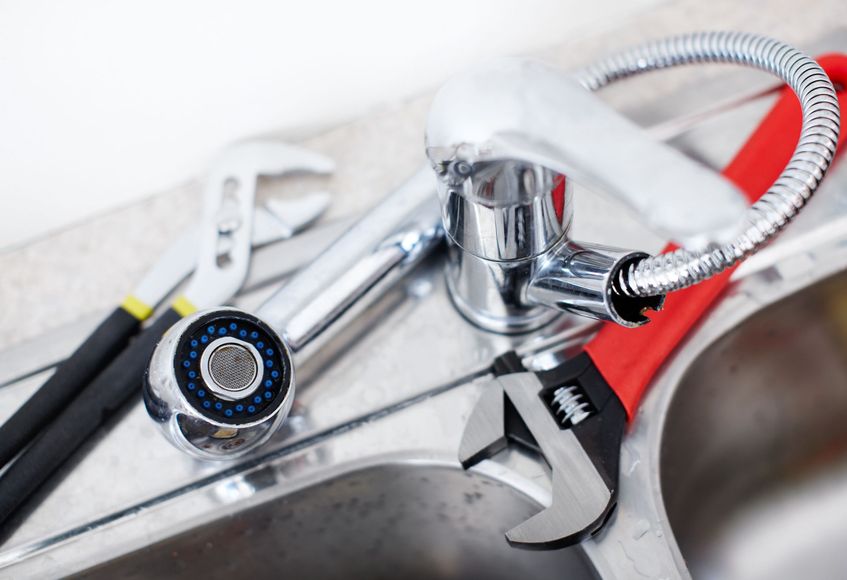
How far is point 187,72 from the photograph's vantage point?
55cm

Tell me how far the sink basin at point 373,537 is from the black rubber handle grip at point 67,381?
94 mm

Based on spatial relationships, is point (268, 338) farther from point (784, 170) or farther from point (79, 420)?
point (784, 170)

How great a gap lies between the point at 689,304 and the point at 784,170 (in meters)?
0.15

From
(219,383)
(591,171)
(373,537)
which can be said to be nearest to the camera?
(591,171)

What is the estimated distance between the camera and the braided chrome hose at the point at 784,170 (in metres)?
0.37

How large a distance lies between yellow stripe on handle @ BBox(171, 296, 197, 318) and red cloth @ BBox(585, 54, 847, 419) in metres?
0.26

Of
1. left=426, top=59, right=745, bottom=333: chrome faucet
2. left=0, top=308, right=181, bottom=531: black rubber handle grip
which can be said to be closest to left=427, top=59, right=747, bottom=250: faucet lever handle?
left=426, top=59, right=745, bottom=333: chrome faucet

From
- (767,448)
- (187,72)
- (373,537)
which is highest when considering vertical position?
(187,72)

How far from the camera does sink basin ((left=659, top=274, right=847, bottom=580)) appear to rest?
1.80 feet

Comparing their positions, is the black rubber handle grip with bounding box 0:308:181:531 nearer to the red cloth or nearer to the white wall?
the white wall

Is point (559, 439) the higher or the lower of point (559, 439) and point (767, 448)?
the higher

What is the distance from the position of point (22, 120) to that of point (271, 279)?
19 centimetres

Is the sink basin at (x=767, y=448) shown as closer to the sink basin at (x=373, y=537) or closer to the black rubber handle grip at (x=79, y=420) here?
the sink basin at (x=373, y=537)

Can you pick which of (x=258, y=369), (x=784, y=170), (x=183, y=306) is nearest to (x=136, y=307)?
(x=183, y=306)
